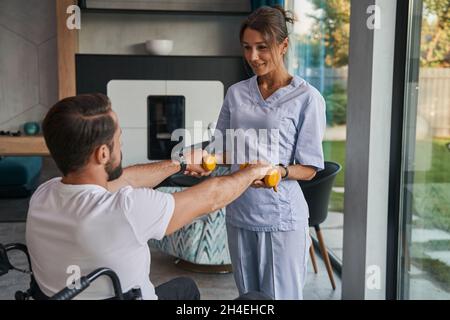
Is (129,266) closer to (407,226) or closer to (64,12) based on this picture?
(407,226)

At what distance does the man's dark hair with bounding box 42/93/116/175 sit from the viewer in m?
1.25

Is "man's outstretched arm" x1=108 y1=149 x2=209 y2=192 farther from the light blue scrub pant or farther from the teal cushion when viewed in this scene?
the teal cushion

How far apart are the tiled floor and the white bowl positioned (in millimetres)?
2014

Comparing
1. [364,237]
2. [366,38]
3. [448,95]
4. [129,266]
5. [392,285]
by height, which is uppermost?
[366,38]

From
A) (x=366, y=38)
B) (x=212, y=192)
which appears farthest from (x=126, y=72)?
(x=212, y=192)

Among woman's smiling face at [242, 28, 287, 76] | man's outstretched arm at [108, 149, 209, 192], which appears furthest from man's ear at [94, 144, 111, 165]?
woman's smiling face at [242, 28, 287, 76]

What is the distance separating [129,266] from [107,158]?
256 millimetres

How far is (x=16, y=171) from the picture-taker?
17.6 feet

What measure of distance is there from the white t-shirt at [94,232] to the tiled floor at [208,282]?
199 cm

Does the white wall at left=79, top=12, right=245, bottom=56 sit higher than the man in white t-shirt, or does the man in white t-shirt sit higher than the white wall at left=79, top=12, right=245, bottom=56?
the white wall at left=79, top=12, right=245, bottom=56

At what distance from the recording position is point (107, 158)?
133 centimetres

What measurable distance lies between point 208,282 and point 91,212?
7.55 ft

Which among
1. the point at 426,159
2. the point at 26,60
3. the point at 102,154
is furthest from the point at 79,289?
the point at 26,60

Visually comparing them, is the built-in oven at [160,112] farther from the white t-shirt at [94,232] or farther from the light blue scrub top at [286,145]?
the white t-shirt at [94,232]
